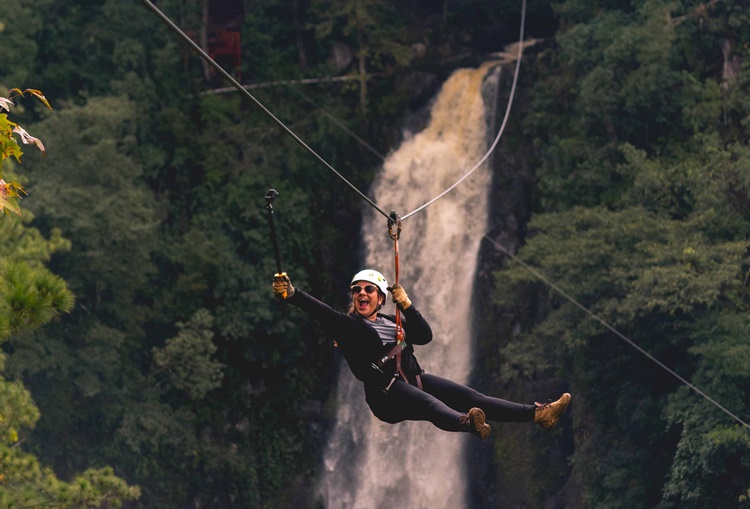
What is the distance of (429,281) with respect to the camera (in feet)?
102

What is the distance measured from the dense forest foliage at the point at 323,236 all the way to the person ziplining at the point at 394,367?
1208cm

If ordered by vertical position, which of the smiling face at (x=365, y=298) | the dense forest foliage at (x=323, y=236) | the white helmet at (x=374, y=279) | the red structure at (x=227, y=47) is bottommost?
the smiling face at (x=365, y=298)

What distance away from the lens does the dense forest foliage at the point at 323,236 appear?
24.3 meters

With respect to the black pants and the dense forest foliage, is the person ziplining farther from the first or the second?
the dense forest foliage

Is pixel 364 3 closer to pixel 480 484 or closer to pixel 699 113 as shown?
pixel 699 113

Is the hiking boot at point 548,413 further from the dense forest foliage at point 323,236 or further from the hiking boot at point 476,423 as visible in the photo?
the dense forest foliage at point 323,236

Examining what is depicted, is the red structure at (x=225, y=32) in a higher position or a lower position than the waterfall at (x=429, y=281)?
higher

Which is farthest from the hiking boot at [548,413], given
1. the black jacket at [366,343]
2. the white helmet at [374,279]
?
the white helmet at [374,279]

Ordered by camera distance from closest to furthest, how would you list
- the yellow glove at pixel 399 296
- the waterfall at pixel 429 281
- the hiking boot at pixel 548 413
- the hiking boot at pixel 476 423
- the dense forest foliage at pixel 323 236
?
the hiking boot at pixel 476 423
the hiking boot at pixel 548 413
the yellow glove at pixel 399 296
the dense forest foliage at pixel 323 236
the waterfall at pixel 429 281

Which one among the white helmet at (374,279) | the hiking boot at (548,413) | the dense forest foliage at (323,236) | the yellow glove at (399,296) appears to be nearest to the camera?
the hiking boot at (548,413)

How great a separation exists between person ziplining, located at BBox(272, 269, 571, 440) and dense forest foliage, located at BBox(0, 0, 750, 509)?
12.1 m

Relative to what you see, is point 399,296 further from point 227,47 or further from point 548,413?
point 227,47

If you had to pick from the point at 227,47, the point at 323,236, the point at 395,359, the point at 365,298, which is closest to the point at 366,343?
the point at 395,359

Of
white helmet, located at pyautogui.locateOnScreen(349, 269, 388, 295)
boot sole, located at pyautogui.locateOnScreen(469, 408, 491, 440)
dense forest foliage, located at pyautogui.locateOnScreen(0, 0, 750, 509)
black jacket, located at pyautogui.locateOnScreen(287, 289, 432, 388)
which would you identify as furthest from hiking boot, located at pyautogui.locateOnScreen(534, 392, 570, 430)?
dense forest foliage, located at pyautogui.locateOnScreen(0, 0, 750, 509)
